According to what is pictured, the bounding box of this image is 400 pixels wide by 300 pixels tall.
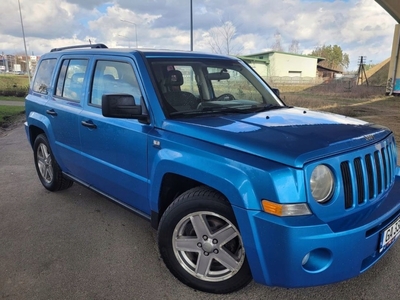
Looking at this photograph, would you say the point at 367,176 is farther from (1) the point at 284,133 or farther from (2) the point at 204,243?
(2) the point at 204,243

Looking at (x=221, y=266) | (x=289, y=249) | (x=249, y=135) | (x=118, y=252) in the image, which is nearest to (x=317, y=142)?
(x=249, y=135)

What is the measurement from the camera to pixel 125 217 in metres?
4.06

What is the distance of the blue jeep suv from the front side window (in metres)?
Result: 0.02

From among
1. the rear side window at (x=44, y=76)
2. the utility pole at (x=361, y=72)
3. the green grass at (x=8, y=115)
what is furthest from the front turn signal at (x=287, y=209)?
the utility pole at (x=361, y=72)

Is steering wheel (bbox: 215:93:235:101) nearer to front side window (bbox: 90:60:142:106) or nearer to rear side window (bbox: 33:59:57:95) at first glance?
front side window (bbox: 90:60:142:106)

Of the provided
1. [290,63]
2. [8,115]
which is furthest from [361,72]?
[8,115]

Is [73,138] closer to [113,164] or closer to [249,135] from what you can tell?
[113,164]

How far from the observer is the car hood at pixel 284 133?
216 cm

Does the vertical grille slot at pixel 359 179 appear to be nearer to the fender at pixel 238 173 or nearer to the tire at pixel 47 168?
the fender at pixel 238 173

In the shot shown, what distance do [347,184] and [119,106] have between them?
1.75 m

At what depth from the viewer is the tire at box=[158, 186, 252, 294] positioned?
246 cm

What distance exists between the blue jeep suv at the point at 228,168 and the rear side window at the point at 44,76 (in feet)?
2.32

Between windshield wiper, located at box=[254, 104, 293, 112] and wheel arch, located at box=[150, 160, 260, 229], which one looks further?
windshield wiper, located at box=[254, 104, 293, 112]

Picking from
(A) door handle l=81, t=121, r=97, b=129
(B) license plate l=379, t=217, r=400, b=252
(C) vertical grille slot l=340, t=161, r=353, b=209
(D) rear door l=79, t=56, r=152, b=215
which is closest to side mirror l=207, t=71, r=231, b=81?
(D) rear door l=79, t=56, r=152, b=215
